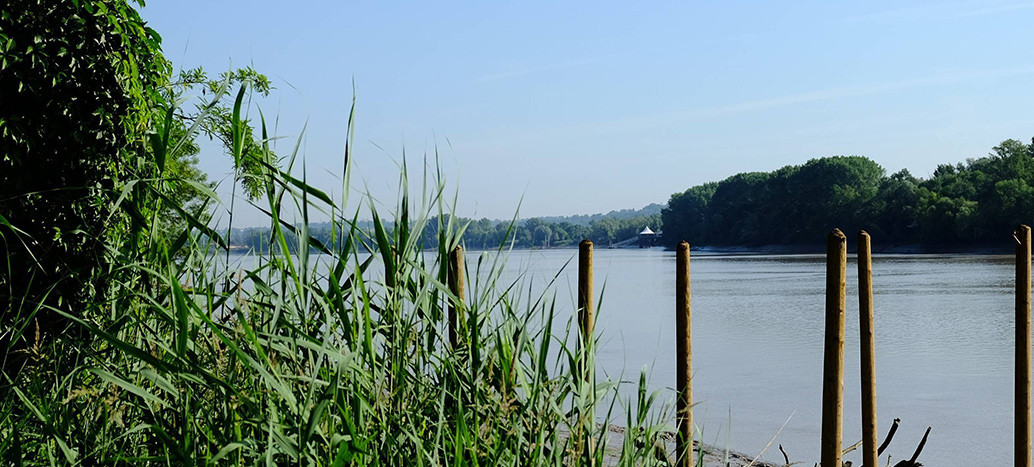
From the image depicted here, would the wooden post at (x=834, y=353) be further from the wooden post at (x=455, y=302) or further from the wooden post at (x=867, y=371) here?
the wooden post at (x=455, y=302)

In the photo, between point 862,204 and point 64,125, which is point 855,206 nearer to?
point 862,204

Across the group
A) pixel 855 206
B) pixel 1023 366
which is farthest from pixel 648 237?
pixel 1023 366

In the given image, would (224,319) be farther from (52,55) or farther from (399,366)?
(52,55)

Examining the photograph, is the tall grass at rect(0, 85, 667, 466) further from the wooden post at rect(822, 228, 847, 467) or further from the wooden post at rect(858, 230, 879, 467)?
the wooden post at rect(858, 230, 879, 467)

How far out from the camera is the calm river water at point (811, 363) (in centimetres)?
877

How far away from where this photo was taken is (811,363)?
1379 cm

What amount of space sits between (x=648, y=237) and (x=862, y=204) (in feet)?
150

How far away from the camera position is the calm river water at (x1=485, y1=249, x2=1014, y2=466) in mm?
8766

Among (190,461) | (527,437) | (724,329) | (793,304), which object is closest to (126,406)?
(190,461)

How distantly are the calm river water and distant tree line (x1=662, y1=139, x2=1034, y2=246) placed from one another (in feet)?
123

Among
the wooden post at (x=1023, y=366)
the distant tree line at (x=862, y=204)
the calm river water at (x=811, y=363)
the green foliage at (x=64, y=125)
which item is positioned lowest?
the calm river water at (x=811, y=363)

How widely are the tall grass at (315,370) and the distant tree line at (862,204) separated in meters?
62.9

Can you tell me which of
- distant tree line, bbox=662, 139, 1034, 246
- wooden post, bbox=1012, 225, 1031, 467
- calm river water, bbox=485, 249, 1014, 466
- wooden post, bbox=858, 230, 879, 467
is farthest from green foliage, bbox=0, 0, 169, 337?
distant tree line, bbox=662, 139, 1034, 246

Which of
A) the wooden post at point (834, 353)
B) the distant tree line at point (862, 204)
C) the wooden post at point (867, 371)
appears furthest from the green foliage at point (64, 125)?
the distant tree line at point (862, 204)
